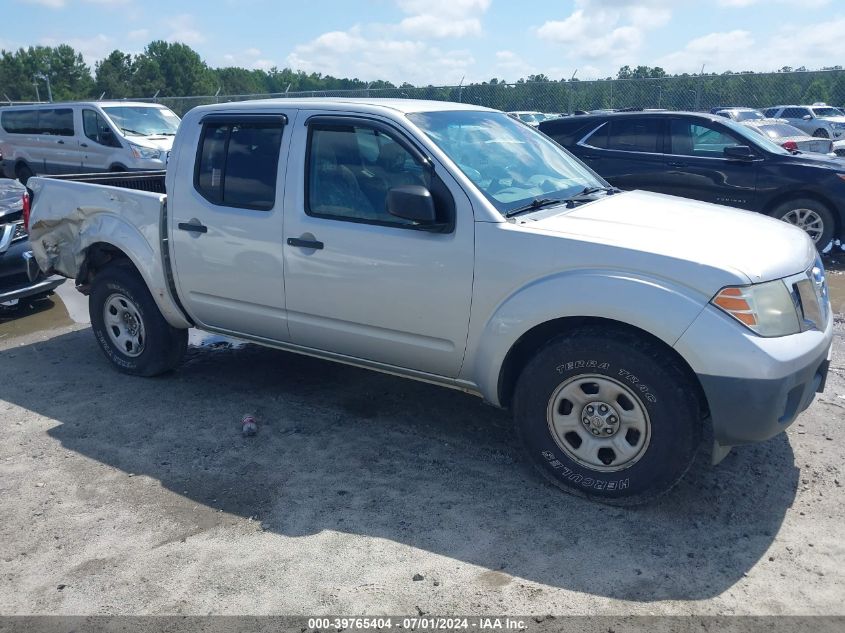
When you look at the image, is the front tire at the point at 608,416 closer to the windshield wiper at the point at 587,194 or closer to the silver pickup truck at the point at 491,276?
the silver pickup truck at the point at 491,276

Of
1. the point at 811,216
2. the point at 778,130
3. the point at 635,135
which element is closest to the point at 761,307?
the point at 811,216

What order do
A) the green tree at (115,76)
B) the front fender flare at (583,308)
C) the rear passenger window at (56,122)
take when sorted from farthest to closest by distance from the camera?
the green tree at (115,76), the rear passenger window at (56,122), the front fender flare at (583,308)

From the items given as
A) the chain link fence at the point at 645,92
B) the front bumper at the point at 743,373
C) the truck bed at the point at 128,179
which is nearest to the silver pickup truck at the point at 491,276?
the front bumper at the point at 743,373

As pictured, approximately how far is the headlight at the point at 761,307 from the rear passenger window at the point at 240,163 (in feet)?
8.61

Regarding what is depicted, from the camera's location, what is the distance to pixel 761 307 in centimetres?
321

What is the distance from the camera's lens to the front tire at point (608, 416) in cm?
335

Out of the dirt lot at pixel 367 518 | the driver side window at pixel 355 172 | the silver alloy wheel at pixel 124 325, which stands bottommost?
the dirt lot at pixel 367 518

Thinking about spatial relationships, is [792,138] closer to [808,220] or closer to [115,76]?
[808,220]

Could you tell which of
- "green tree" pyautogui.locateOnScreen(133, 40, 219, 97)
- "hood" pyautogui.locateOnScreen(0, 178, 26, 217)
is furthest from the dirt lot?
"green tree" pyautogui.locateOnScreen(133, 40, 219, 97)

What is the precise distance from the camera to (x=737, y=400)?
3.18 metres

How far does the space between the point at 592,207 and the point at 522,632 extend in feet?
7.56

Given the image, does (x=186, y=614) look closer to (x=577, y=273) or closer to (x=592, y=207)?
(x=577, y=273)

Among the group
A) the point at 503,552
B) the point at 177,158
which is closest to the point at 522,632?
the point at 503,552

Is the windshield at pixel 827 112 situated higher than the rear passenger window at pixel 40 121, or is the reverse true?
the windshield at pixel 827 112
